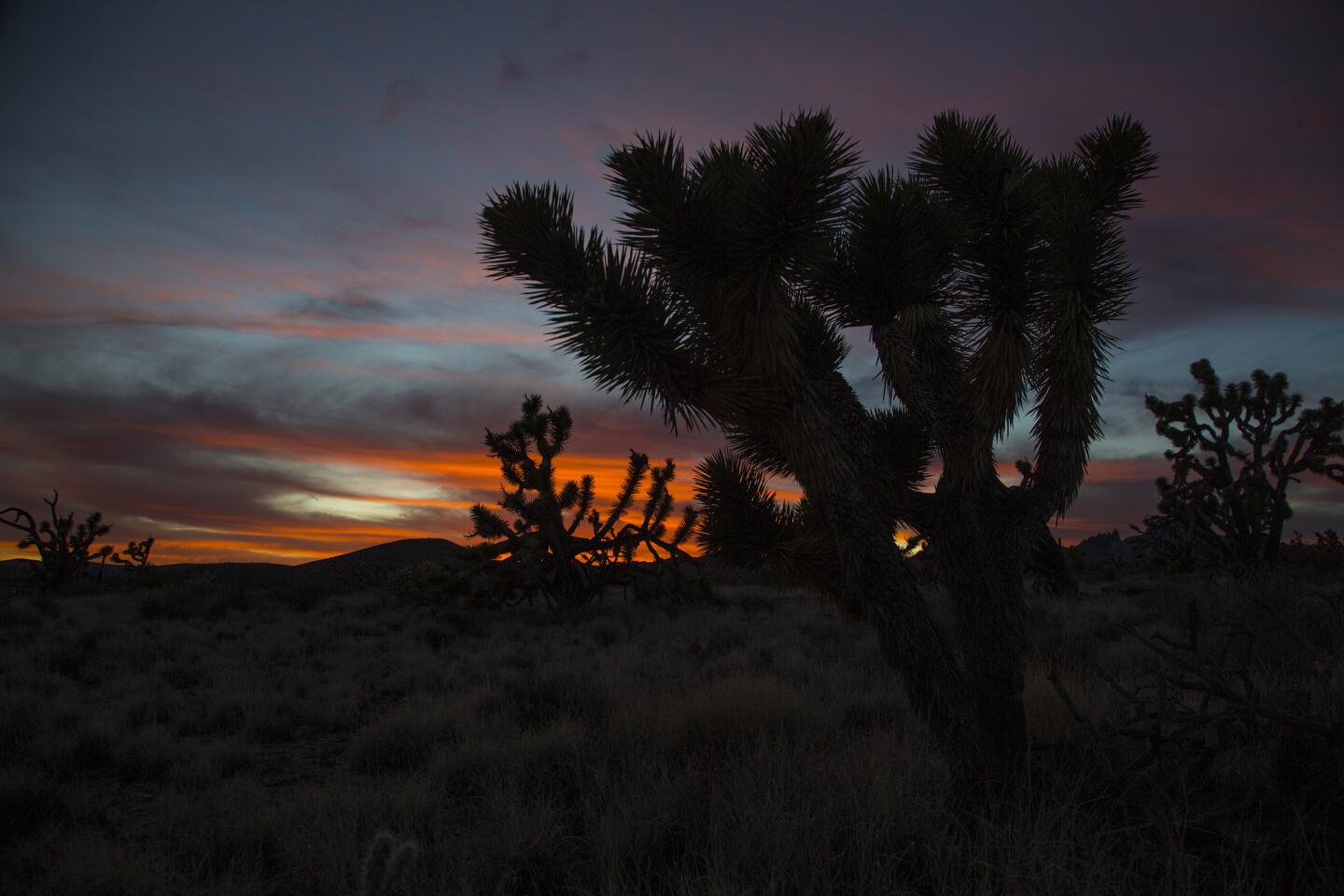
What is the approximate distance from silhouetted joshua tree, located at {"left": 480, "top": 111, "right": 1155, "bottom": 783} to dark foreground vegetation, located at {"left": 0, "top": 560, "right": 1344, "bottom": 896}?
82 centimetres

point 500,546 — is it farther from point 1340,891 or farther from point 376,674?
point 1340,891

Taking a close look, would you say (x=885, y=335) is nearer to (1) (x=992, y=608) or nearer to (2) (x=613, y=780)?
(1) (x=992, y=608)

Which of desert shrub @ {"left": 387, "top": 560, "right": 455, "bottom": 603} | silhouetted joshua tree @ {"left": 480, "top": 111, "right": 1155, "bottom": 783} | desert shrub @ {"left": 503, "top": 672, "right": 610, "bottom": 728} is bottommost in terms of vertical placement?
desert shrub @ {"left": 503, "top": 672, "right": 610, "bottom": 728}

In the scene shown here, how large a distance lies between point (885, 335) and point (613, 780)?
12.1 feet

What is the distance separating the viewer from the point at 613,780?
17.0 feet

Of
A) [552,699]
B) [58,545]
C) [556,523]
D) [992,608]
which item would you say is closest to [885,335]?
[992,608]

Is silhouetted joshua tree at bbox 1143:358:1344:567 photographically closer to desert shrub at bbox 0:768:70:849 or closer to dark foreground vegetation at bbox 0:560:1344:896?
dark foreground vegetation at bbox 0:560:1344:896

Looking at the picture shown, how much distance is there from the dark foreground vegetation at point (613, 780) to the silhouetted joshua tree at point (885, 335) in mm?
818

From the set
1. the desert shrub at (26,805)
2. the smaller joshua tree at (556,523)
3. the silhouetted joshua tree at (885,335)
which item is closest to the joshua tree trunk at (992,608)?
the silhouetted joshua tree at (885,335)

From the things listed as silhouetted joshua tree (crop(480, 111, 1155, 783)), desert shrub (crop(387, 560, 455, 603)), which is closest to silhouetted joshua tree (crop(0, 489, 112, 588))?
desert shrub (crop(387, 560, 455, 603))

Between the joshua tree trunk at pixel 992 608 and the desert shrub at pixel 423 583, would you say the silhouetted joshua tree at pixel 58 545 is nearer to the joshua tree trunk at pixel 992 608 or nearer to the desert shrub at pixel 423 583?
the desert shrub at pixel 423 583

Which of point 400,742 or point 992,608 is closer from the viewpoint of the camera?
point 992,608

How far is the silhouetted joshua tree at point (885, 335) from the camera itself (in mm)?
4359

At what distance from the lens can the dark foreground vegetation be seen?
11.9ft
